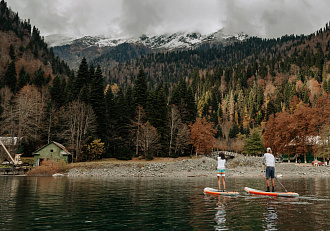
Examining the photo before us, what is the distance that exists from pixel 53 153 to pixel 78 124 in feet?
27.7

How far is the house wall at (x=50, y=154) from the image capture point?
59.3 metres

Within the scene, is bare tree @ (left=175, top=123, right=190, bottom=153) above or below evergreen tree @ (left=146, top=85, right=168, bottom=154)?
below

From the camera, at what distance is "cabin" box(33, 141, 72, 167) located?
195 ft

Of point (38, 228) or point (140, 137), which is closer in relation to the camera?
point (38, 228)

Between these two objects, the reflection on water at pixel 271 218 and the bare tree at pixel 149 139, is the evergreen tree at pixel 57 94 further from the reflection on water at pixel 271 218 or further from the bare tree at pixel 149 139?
the reflection on water at pixel 271 218

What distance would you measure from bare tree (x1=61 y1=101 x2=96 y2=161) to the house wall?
9.15 feet

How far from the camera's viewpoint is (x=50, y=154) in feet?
196

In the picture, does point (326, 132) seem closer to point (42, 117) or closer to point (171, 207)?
point (171, 207)

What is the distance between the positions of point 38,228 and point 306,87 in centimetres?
16182

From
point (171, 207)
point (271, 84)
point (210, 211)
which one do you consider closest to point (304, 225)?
point (210, 211)

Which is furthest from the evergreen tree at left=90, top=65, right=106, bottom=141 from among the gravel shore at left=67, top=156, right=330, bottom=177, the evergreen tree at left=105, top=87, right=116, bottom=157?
the gravel shore at left=67, top=156, right=330, bottom=177

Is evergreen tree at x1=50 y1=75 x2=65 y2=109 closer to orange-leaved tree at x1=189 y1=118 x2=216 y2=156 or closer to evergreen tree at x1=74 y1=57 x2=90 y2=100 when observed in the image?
evergreen tree at x1=74 y1=57 x2=90 y2=100

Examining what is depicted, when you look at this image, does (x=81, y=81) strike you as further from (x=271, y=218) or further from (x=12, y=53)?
(x=12, y=53)

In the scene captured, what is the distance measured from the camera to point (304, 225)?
31.4 feet
